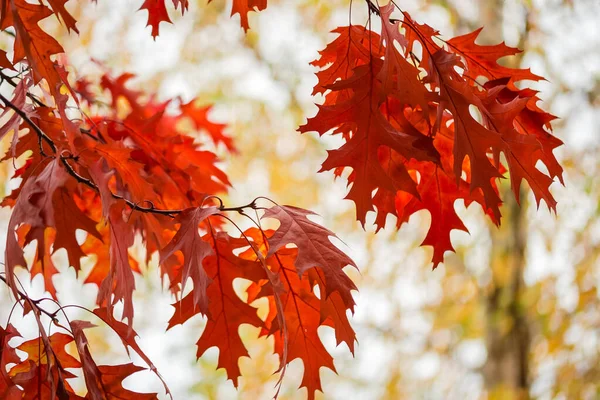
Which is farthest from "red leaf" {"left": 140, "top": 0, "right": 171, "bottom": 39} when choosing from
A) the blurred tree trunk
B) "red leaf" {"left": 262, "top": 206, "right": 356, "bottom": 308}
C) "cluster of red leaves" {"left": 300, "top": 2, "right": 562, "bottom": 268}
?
the blurred tree trunk

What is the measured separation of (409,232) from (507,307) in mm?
515

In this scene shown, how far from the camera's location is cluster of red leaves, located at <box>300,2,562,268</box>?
68 centimetres

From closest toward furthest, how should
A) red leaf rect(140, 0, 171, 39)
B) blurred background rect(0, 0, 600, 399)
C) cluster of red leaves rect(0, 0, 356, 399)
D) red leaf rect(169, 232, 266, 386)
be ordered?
cluster of red leaves rect(0, 0, 356, 399) < red leaf rect(169, 232, 266, 386) < red leaf rect(140, 0, 171, 39) < blurred background rect(0, 0, 600, 399)

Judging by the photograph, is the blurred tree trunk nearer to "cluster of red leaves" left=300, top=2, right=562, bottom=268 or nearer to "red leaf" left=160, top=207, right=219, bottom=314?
"cluster of red leaves" left=300, top=2, right=562, bottom=268

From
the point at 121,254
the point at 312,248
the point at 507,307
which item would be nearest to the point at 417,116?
the point at 312,248

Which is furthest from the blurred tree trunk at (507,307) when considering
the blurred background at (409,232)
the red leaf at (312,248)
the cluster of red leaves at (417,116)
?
the red leaf at (312,248)

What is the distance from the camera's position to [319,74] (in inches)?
32.4

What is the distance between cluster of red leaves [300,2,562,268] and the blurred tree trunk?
1.62 m

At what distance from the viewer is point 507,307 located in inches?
92.6

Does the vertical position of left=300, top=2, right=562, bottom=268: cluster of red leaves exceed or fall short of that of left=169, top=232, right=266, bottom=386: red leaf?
it exceeds it

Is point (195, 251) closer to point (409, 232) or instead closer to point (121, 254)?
point (121, 254)

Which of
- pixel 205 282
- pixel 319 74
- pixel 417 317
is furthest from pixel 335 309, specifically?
pixel 417 317

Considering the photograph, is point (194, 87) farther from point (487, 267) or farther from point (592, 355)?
point (592, 355)

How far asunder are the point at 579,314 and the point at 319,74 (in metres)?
1.71
